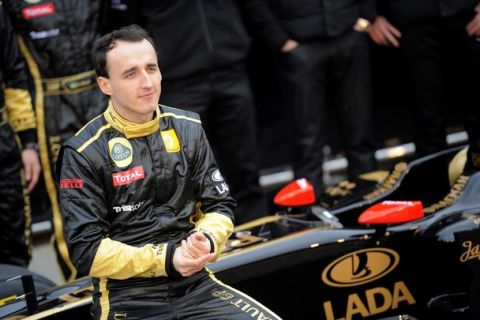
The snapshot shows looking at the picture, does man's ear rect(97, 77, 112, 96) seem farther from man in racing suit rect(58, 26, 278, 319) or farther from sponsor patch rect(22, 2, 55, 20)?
sponsor patch rect(22, 2, 55, 20)

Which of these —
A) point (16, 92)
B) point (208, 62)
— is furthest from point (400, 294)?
point (16, 92)

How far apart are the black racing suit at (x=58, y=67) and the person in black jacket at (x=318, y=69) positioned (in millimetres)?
1227

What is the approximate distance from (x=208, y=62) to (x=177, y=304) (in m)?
2.55

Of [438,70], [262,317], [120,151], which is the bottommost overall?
[262,317]

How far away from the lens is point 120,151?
366 cm

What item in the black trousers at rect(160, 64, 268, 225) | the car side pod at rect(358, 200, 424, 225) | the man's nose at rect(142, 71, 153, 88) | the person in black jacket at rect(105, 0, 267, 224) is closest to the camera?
the man's nose at rect(142, 71, 153, 88)

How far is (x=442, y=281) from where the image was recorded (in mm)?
4363

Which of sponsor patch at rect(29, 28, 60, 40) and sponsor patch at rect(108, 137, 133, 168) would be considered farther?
sponsor patch at rect(29, 28, 60, 40)

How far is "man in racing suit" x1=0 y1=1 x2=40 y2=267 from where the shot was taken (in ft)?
17.8

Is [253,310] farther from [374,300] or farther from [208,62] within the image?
[208,62]

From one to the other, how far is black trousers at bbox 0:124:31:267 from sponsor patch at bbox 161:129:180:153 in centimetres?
190

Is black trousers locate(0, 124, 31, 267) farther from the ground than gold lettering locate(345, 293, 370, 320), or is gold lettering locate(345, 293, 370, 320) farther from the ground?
black trousers locate(0, 124, 31, 267)

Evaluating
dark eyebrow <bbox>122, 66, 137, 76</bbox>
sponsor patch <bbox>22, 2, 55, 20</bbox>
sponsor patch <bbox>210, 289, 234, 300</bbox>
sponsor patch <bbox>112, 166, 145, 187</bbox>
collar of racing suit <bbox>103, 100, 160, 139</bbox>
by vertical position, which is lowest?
sponsor patch <bbox>210, 289, 234, 300</bbox>

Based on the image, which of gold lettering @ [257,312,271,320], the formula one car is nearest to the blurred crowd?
the formula one car
